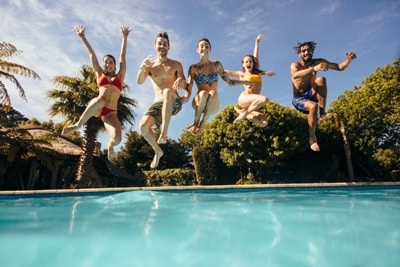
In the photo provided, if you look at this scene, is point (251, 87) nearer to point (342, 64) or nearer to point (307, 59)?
point (307, 59)

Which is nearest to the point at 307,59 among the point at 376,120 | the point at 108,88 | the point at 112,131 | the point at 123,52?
the point at 123,52

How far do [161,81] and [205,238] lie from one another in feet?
10.7

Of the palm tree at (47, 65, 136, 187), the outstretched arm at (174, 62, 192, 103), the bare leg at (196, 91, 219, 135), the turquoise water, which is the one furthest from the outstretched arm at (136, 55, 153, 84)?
the palm tree at (47, 65, 136, 187)

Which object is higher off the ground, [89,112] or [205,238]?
[89,112]

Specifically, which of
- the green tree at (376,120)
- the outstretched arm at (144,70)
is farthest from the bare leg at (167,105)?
the green tree at (376,120)

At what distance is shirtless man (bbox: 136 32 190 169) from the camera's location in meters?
6.60

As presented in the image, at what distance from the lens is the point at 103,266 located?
368cm

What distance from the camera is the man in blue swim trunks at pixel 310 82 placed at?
6.78 m

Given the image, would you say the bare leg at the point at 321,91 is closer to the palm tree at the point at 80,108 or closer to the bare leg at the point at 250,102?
the bare leg at the point at 250,102

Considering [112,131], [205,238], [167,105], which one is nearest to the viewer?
[205,238]

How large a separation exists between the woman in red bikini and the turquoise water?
1808 millimetres

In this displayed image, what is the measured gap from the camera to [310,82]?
7.02 m

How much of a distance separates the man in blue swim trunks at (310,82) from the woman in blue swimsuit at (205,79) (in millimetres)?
1153

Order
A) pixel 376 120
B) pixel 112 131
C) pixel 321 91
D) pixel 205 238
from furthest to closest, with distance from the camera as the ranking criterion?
pixel 376 120
pixel 321 91
pixel 112 131
pixel 205 238
